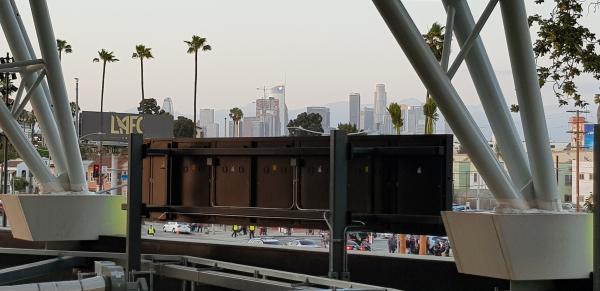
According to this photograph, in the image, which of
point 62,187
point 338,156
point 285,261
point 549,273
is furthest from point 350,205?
point 62,187

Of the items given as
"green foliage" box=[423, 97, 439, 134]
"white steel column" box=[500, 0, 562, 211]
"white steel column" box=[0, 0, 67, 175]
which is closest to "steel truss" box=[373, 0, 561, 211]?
"white steel column" box=[500, 0, 562, 211]

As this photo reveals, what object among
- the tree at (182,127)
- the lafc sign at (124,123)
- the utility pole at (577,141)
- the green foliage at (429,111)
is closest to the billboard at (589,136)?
the utility pole at (577,141)

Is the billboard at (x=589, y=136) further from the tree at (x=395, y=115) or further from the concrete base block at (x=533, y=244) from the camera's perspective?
the tree at (x=395, y=115)

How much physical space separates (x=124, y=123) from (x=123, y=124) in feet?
1.48

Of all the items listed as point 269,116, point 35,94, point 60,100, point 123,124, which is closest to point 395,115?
point 269,116

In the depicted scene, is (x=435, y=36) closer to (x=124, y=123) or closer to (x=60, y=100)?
(x=60, y=100)

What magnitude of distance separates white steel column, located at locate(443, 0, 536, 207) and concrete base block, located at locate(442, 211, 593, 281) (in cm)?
62

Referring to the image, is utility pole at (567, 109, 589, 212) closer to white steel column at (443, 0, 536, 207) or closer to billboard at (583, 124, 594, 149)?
billboard at (583, 124, 594, 149)

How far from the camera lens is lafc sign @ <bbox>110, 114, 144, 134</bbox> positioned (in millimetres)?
87438

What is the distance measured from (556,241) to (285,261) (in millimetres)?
5707

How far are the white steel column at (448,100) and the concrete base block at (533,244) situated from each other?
42cm

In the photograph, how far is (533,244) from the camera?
11203 mm

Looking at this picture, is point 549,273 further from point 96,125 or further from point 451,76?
point 96,125

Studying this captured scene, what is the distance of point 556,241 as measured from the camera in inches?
444
